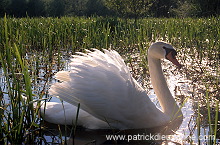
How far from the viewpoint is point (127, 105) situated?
11.4ft

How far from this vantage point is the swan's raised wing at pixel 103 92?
345 cm

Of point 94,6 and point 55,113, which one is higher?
point 94,6

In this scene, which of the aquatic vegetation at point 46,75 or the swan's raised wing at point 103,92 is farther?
the swan's raised wing at point 103,92

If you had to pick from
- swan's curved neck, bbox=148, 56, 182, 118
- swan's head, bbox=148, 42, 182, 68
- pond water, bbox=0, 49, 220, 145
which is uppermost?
swan's head, bbox=148, 42, 182, 68

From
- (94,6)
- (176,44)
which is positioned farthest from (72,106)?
(94,6)

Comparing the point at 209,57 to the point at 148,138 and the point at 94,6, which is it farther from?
the point at 94,6

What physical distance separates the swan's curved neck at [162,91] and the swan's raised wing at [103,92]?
48 cm

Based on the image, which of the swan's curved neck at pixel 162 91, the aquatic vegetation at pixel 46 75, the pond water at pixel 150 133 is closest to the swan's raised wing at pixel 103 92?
the pond water at pixel 150 133

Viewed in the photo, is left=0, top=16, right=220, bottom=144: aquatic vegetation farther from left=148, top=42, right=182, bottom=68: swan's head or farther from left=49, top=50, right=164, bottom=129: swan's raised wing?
left=148, top=42, right=182, bottom=68: swan's head

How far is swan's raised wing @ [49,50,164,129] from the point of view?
3.45m

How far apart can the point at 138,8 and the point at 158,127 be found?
647 inches

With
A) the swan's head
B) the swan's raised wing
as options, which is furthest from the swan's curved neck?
the swan's raised wing

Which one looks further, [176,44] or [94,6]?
[94,6]

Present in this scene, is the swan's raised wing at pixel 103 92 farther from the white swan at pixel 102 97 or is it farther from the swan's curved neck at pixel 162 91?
the swan's curved neck at pixel 162 91
